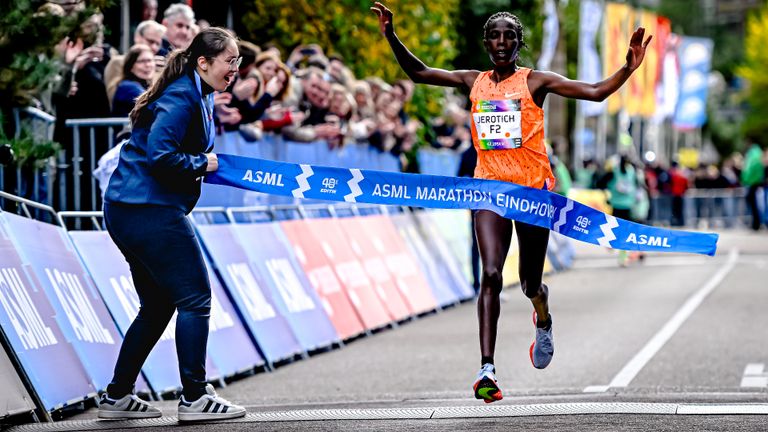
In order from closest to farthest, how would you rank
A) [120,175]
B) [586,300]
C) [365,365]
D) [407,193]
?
[120,175] → [407,193] → [365,365] → [586,300]

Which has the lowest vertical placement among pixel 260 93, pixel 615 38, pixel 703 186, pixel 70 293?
pixel 703 186

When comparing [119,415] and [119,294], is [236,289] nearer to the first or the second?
[119,294]

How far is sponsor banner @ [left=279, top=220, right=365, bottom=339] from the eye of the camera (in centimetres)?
1429

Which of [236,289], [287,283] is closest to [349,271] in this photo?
[287,283]

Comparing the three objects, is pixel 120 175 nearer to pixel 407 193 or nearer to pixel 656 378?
pixel 407 193

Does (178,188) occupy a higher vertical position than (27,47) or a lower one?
lower

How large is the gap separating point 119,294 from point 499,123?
296 centimetres

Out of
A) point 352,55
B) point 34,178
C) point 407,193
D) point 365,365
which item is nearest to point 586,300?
point 352,55

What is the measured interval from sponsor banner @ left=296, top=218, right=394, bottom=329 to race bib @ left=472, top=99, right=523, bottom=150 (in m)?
5.98

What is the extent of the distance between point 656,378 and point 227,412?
3651mm

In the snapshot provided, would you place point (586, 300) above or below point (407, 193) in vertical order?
below

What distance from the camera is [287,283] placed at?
535 inches

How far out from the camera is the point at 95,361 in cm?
994

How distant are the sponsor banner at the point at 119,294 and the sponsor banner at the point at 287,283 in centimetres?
207
